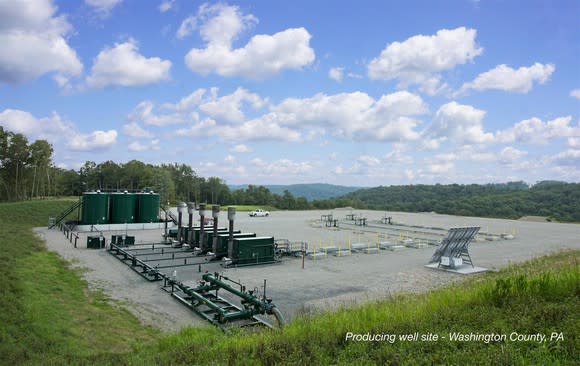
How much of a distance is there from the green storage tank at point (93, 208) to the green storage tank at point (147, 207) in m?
3.00

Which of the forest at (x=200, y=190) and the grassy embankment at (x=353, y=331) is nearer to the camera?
the grassy embankment at (x=353, y=331)

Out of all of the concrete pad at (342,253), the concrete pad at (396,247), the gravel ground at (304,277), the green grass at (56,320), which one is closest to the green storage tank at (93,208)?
the gravel ground at (304,277)

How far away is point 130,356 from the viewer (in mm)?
6926

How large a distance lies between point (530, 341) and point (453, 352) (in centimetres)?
115

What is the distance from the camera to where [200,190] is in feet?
319

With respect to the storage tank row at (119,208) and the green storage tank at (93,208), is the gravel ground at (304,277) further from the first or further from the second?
the storage tank row at (119,208)

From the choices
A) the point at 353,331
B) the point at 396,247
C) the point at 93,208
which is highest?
the point at 93,208

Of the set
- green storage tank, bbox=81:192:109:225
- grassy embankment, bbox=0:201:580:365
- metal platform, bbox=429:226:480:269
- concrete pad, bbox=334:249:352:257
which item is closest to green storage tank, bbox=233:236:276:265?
concrete pad, bbox=334:249:352:257

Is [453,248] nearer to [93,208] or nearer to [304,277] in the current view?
[304,277]

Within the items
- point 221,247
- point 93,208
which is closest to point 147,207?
point 93,208

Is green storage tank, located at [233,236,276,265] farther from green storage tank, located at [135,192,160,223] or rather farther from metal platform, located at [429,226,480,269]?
green storage tank, located at [135,192,160,223]

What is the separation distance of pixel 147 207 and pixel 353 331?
31.5m

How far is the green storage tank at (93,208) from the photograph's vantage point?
1256 inches

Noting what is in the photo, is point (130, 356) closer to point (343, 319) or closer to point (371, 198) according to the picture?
point (343, 319)
